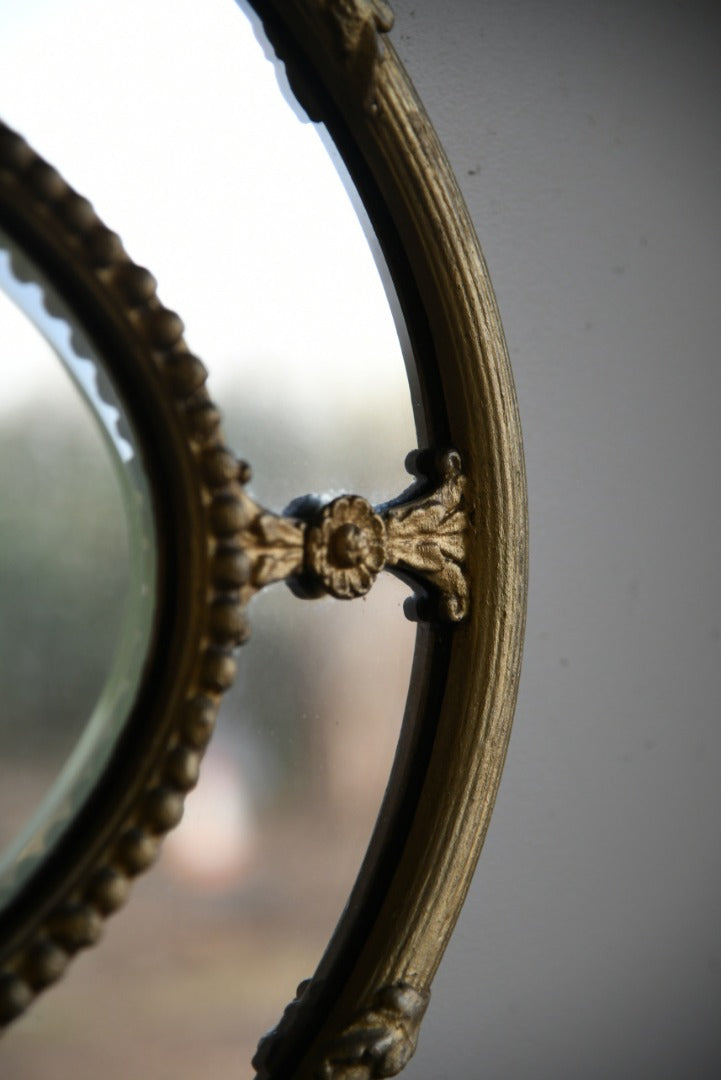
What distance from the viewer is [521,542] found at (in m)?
0.36

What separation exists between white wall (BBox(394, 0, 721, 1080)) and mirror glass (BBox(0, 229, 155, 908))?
25 centimetres

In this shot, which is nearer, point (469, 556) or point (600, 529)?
point (469, 556)

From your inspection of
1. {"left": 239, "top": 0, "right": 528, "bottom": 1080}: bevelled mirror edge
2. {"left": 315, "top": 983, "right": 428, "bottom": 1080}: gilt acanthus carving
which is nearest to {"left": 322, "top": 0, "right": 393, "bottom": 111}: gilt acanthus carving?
{"left": 239, "top": 0, "right": 528, "bottom": 1080}: bevelled mirror edge

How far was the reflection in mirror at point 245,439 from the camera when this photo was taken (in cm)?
26

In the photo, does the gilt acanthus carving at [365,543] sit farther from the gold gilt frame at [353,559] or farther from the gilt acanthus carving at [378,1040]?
the gilt acanthus carving at [378,1040]

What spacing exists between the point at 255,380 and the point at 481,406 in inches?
3.3

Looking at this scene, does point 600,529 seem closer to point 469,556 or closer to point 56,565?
point 469,556

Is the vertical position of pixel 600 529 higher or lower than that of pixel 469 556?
higher

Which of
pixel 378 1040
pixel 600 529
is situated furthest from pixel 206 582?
pixel 600 529

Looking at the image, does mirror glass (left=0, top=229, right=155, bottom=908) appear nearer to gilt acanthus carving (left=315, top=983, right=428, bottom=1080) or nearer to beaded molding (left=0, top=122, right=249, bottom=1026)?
beaded molding (left=0, top=122, right=249, bottom=1026)

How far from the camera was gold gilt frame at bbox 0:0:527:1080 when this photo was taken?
0.25m

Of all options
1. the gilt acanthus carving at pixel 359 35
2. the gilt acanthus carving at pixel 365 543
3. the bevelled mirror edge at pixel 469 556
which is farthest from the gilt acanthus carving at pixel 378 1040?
the gilt acanthus carving at pixel 359 35

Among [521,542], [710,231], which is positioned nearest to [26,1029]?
[521,542]

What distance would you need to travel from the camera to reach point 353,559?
301 mm
